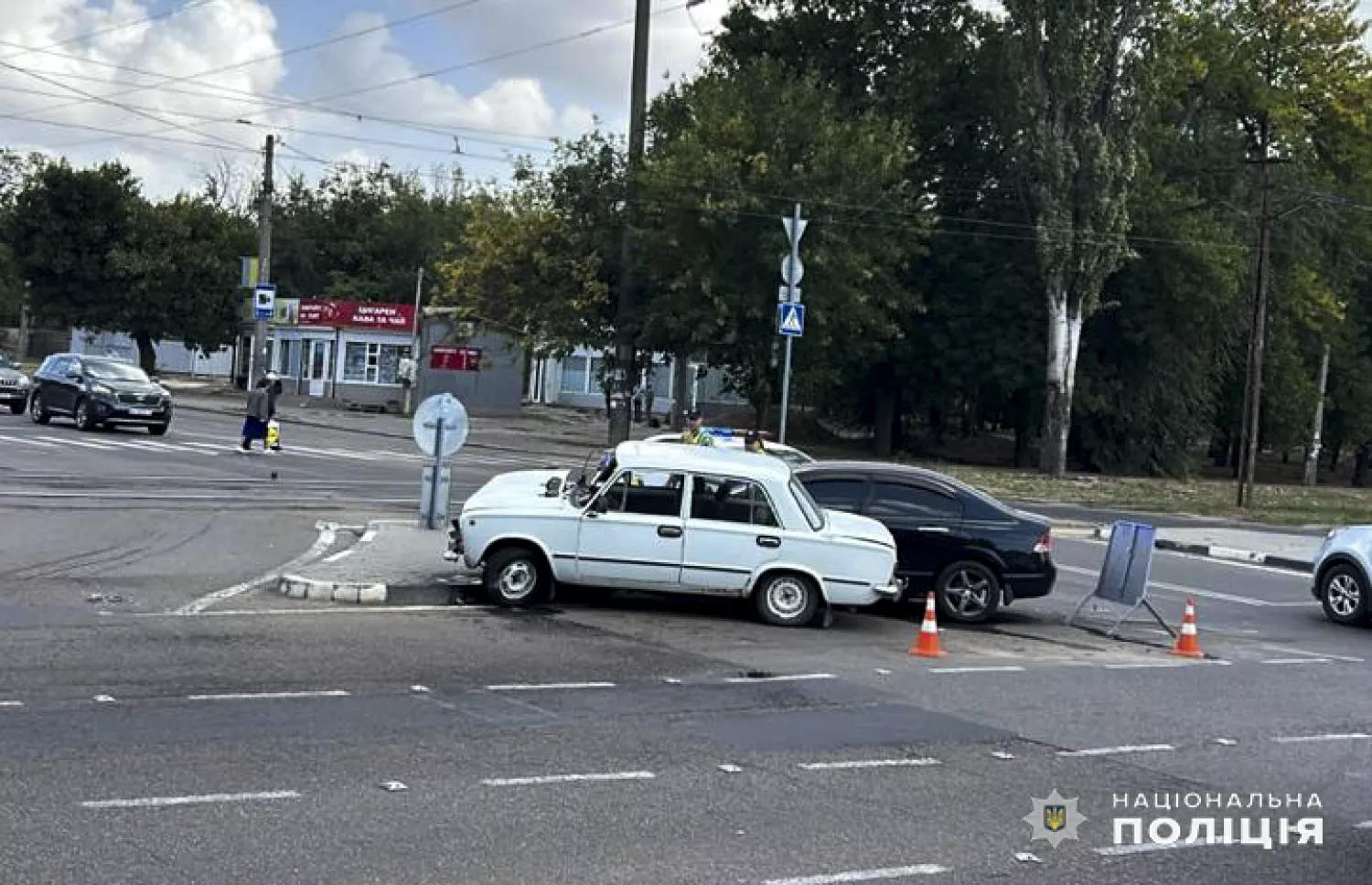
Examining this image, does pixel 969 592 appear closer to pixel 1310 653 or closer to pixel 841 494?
pixel 841 494

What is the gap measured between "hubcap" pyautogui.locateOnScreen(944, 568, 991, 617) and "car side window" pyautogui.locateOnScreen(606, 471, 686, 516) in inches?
126

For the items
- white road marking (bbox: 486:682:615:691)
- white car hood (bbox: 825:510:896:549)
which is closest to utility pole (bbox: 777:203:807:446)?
white car hood (bbox: 825:510:896:549)

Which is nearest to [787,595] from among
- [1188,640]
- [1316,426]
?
[1188,640]

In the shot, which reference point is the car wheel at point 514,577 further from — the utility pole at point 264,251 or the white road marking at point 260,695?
the utility pole at point 264,251

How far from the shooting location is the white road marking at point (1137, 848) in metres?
6.62

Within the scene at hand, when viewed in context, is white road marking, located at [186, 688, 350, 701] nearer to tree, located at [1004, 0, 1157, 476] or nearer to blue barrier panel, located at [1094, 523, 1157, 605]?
blue barrier panel, located at [1094, 523, 1157, 605]

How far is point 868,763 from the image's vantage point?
8117mm

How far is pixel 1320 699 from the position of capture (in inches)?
443

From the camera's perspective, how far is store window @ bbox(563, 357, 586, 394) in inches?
3263

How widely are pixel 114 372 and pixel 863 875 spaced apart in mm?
32163

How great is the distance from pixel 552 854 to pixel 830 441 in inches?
2053

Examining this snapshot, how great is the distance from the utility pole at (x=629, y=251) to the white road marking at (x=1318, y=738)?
31.4 metres

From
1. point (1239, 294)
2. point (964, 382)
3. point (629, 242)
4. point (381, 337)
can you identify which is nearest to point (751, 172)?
point (629, 242)

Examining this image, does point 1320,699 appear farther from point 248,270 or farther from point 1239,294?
point 248,270
